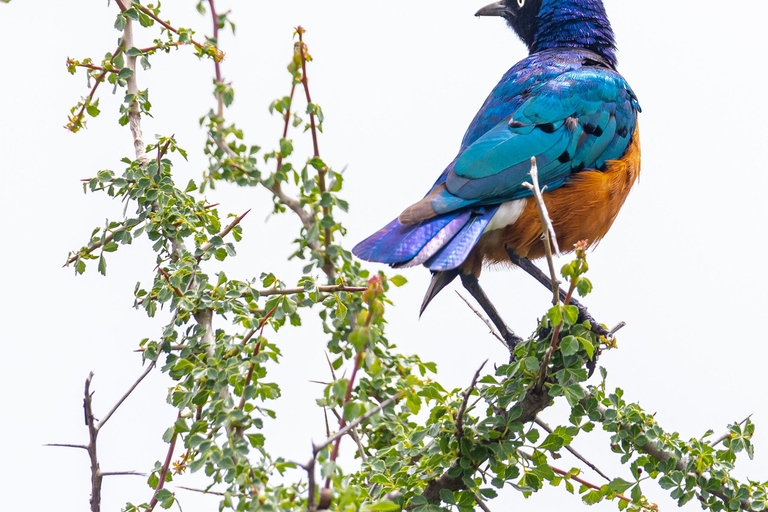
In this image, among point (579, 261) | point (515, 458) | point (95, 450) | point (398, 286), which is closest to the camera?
point (398, 286)

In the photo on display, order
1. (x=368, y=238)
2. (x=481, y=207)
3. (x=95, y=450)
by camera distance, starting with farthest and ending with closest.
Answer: (x=481, y=207), (x=368, y=238), (x=95, y=450)

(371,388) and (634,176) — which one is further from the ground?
(634,176)

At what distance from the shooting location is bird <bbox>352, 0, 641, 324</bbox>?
3209 millimetres

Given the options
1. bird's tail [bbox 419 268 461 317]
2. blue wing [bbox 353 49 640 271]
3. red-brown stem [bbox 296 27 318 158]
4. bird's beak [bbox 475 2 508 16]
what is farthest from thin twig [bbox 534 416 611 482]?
bird's beak [bbox 475 2 508 16]

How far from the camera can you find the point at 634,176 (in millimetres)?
4145

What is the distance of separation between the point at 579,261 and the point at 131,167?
1.50 meters

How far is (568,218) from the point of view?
3.78 meters

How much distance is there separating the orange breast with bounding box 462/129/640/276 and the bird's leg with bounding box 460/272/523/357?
5 cm

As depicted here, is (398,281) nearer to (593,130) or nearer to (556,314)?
(556,314)

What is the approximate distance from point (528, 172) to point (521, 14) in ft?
7.13

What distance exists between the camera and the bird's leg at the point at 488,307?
3654 millimetres

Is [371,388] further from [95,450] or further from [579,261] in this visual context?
[95,450]

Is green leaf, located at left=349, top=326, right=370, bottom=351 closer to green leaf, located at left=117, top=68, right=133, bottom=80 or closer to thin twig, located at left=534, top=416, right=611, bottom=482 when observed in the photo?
thin twig, located at left=534, top=416, right=611, bottom=482

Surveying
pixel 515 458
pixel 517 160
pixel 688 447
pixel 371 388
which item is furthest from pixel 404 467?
pixel 517 160
